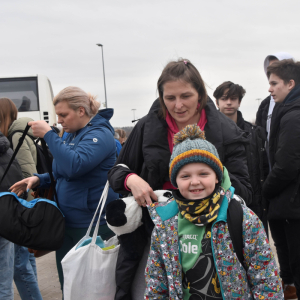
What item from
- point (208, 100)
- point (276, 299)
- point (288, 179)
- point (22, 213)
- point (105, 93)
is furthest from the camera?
point (105, 93)

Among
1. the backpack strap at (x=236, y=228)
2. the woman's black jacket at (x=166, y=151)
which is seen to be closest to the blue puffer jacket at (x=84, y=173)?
the woman's black jacket at (x=166, y=151)

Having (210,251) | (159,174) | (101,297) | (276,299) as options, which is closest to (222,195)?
(210,251)

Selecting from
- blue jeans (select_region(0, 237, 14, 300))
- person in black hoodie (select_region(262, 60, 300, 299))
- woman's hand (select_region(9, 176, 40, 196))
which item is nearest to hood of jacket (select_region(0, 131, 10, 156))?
woman's hand (select_region(9, 176, 40, 196))

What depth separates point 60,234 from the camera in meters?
2.32

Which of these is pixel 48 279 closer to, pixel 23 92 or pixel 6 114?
pixel 6 114

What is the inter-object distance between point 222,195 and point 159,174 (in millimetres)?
399

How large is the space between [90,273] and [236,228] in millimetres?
866

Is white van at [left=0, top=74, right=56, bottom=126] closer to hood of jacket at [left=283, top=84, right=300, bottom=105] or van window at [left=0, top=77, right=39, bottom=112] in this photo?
van window at [left=0, top=77, right=39, bottom=112]

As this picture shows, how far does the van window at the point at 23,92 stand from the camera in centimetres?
1038

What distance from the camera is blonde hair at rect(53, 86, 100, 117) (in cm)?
260

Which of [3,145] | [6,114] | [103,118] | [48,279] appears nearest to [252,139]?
[103,118]

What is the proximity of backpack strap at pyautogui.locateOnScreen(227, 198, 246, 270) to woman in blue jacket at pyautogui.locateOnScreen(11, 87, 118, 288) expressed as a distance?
1186mm

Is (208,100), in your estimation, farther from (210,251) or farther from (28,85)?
(28,85)

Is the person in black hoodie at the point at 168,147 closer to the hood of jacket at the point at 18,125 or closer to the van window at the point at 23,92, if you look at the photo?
the hood of jacket at the point at 18,125
